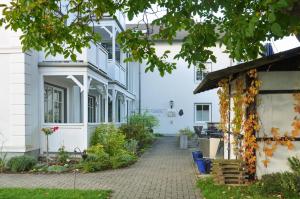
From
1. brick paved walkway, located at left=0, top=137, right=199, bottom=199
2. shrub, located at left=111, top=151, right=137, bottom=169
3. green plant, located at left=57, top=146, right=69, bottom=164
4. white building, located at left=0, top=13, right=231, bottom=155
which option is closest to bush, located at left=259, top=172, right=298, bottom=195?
brick paved walkway, located at left=0, top=137, right=199, bottom=199

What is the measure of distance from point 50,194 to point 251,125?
491 cm

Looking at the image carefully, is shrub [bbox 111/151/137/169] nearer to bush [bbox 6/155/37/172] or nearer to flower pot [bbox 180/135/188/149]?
bush [bbox 6/155/37/172]

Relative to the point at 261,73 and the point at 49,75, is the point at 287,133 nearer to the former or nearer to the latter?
the point at 261,73

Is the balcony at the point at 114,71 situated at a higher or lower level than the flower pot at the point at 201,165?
higher

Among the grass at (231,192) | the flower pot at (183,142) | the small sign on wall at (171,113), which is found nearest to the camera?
the grass at (231,192)

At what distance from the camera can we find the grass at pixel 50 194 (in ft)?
32.3

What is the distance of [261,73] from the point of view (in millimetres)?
11516

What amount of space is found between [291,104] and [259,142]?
1.20 m

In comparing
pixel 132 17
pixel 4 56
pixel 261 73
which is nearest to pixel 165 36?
pixel 132 17

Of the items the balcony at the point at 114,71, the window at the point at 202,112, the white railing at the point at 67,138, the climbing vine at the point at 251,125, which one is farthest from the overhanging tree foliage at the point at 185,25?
the window at the point at 202,112

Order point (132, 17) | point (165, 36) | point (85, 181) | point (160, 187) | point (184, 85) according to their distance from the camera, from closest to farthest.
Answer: point (132, 17) → point (165, 36) → point (160, 187) → point (85, 181) → point (184, 85)

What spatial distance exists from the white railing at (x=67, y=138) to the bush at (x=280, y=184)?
26.8 ft

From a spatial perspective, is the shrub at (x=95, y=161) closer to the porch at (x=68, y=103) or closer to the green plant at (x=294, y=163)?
the porch at (x=68, y=103)

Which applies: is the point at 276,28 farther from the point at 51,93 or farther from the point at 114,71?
the point at 114,71
